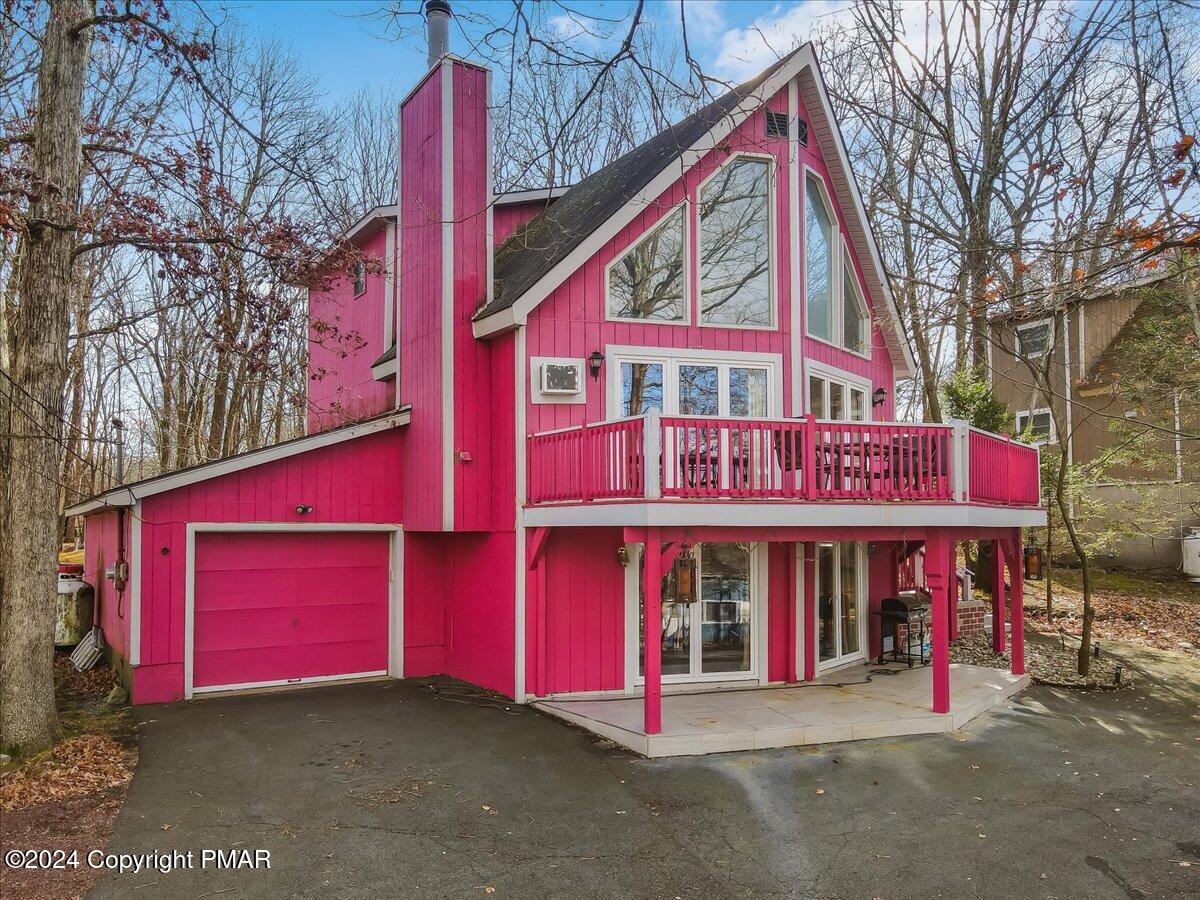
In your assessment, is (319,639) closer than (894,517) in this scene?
No

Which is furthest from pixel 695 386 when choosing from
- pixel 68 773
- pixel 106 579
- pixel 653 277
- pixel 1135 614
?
pixel 1135 614

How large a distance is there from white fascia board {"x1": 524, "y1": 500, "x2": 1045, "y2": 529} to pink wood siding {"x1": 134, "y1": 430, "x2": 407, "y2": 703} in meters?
3.08

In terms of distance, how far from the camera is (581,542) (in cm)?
976

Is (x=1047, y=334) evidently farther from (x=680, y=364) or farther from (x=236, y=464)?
(x=236, y=464)

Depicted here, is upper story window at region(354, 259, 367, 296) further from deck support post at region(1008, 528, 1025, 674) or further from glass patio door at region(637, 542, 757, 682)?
deck support post at region(1008, 528, 1025, 674)

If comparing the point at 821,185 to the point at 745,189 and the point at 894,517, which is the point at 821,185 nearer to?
the point at 745,189

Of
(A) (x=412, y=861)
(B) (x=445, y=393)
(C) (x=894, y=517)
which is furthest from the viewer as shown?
(B) (x=445, y=393)

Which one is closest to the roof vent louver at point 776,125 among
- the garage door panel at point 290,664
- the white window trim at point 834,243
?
the white window trim at point 834,243

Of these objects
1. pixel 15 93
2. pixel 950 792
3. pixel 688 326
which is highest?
pixel 15 93

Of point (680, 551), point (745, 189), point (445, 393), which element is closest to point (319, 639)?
point (445, 393)

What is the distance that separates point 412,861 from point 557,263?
6.51m

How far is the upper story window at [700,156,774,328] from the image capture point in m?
10.5

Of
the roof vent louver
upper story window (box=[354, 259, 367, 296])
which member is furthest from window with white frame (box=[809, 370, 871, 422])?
upper story window (box=[354, 259, 367, 296])

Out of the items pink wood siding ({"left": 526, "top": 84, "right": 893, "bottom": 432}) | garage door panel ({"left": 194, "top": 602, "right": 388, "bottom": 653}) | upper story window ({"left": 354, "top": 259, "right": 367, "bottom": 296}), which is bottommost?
garage door panel ({"left": 194, "top": 602, "right": 388, "bottom": 653})
